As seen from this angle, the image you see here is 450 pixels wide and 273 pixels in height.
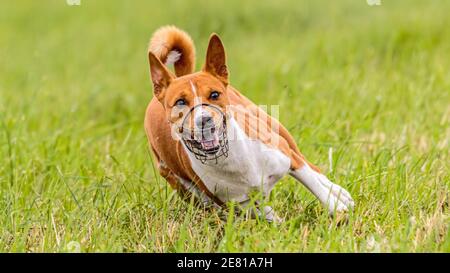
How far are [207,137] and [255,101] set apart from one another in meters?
3.01

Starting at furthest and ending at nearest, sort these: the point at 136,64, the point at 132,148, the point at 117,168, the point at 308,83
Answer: the point at 136,64, the point at 308,83, the point at 132,148, the point at 117,168

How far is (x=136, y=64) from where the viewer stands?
784cm

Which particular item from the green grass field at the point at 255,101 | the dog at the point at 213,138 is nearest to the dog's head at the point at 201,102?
the dog at the point at 213,138

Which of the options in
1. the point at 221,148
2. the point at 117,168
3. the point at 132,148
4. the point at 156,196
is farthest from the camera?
the point at 132,148

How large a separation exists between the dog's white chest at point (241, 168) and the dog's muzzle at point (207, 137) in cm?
5

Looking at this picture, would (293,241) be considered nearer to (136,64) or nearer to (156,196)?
(156,196)

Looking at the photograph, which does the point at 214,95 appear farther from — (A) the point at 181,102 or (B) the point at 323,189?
(B) the point at 323,189

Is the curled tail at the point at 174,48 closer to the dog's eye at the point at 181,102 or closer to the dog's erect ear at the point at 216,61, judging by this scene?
the dog's erect ear at the point at 216,61

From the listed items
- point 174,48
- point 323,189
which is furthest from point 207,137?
point 174,48

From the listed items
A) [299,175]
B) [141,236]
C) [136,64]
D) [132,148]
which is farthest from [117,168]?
[136,64]

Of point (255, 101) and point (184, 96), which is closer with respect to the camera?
point (184, 96)

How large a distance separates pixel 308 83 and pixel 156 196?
2294 mm

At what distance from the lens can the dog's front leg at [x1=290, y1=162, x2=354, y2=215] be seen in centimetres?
370

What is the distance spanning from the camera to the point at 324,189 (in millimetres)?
3732
